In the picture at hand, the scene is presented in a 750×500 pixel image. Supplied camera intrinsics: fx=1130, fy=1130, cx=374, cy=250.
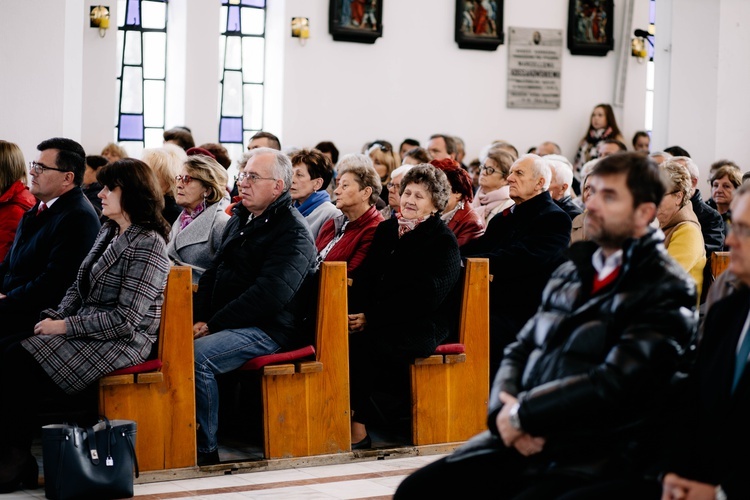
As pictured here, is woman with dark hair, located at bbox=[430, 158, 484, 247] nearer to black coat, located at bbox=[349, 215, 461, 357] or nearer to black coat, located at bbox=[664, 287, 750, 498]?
black coat, located at bbox=[349, 215, 461, 357]

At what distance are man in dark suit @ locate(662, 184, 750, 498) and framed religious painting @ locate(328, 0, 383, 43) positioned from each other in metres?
9.40

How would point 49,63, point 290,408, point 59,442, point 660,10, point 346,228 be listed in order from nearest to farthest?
point 59,442 → point 290,408 → point 346,228 → point 49,63 → point 660,10

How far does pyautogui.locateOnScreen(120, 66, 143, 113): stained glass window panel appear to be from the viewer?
11586 mm

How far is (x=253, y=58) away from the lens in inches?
476

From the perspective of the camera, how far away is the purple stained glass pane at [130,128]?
11544 millimetres

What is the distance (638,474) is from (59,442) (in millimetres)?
2334

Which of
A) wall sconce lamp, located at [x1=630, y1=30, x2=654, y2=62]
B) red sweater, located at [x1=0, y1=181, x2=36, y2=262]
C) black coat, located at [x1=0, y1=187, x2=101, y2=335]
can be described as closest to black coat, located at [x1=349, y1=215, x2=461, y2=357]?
black coat, located at [x1=0, y1=187, x2=101, y2=335]

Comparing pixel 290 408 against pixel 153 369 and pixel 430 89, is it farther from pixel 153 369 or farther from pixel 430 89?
pixel 430 89

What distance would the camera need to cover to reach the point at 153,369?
4656mm

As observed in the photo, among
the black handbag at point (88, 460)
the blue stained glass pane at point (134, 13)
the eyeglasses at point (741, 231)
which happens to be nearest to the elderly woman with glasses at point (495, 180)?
the black handbag at point (88, 460)

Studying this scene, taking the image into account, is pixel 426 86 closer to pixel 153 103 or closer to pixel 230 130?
pixel 230 130

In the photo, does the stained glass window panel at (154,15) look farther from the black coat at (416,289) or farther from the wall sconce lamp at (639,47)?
the black coat at (416,289)

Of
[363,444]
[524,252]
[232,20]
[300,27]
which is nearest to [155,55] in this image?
[232,20]

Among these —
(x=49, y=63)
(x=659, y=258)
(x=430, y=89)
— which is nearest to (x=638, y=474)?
(x=659, y=258)
